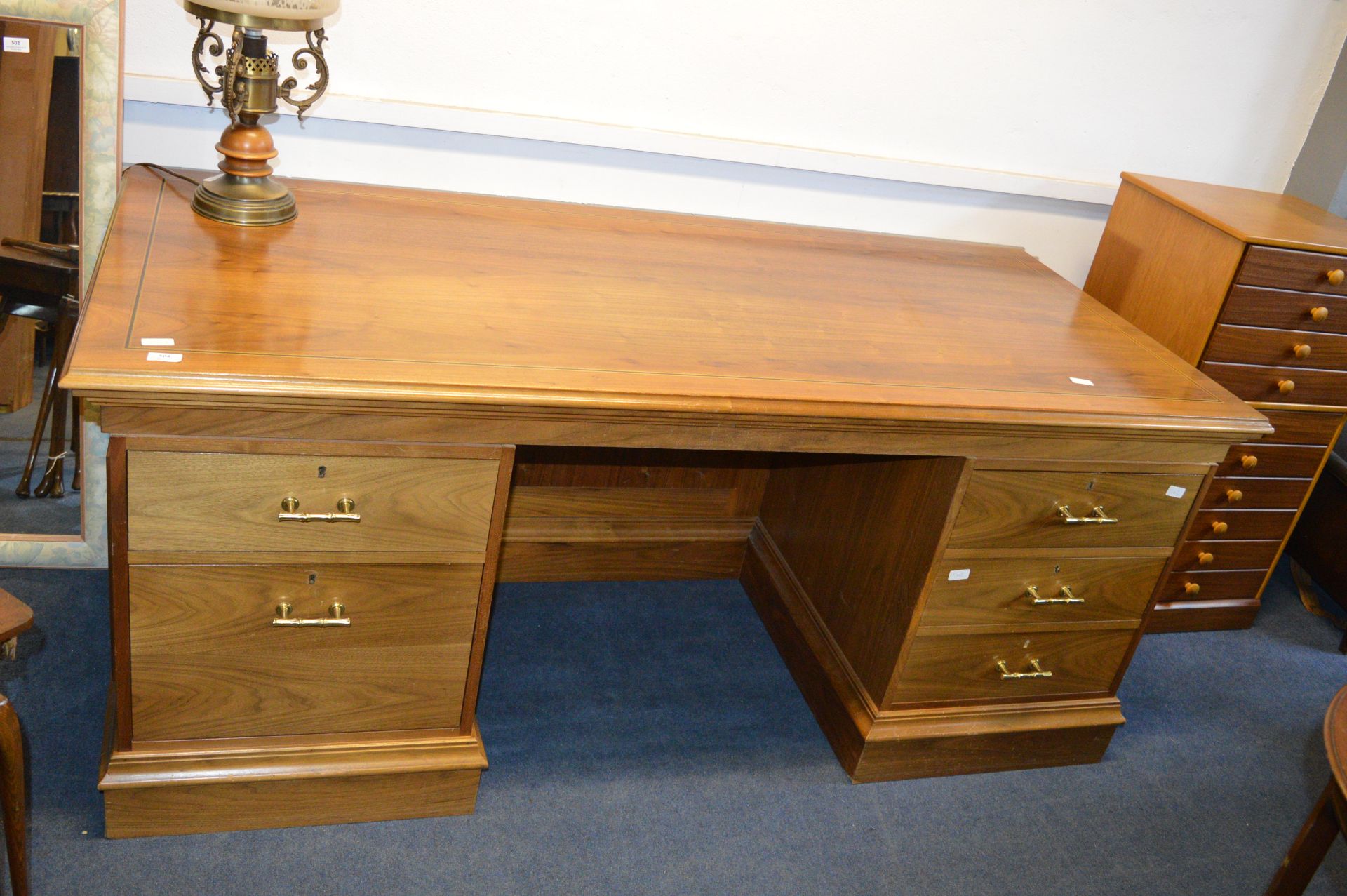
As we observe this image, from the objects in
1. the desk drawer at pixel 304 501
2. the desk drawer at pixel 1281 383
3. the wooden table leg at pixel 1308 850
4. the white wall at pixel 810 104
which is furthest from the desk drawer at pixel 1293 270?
the desk drawer at pixel 304 501

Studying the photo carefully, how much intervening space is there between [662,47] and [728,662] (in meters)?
1.29

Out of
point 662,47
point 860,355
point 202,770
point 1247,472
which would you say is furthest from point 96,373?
point 1247,472

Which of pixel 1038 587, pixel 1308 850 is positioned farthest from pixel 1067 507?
pixel 1308 850

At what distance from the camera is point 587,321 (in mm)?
1743

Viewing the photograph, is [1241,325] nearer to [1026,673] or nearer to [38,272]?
[1026,673]

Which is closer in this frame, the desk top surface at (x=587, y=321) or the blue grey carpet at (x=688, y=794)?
the desk top surface at (x=587, y=321)

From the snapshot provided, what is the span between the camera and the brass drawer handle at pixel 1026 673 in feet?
6.98

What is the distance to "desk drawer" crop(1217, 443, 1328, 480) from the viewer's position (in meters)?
2.54

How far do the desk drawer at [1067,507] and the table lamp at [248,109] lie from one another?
4.18 ft

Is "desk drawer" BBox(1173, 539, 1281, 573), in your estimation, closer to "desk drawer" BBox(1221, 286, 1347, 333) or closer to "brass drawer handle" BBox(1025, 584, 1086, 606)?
"desk drawer" BBox(1221, 286, 1347, 333)

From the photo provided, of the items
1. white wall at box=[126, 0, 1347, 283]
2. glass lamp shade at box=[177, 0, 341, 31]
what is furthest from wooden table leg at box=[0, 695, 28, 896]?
white wall at box=[126, 0, 1347, 283]

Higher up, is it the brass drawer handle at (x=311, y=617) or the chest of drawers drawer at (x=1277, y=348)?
the chest of drawers drawer at (x=1277, y=348)

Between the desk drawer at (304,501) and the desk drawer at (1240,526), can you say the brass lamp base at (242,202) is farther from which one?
the desk drawer at (1240,526)

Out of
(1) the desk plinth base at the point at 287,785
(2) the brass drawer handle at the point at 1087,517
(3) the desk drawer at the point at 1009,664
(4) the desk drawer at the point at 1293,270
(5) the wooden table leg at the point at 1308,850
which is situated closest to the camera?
(5) the wooden table leg at the point at 1308,850
